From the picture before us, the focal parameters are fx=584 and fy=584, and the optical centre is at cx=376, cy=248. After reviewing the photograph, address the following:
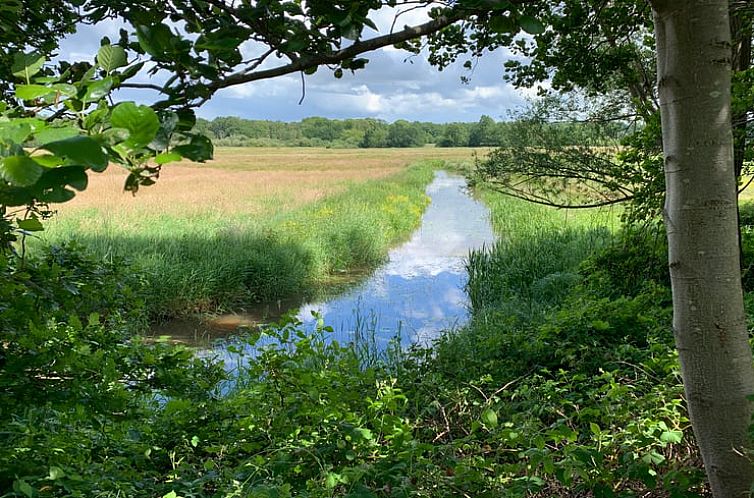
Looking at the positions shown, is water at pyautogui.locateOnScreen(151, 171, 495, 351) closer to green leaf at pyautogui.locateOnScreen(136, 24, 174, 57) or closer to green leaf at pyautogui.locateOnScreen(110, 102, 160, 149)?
green leaf at pyautogui.locateOnScreen(136, 24, 174, 57)

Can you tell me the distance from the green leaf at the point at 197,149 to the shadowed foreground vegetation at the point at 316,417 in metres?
1.28

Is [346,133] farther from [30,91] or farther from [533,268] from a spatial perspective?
[30,91]

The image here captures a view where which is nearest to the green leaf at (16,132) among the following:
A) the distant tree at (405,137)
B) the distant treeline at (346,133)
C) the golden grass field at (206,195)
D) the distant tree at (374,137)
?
the golden grass field at (206,195)

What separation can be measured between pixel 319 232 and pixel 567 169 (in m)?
7.87

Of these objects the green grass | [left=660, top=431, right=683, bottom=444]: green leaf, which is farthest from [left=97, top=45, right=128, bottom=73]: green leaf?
the green grass

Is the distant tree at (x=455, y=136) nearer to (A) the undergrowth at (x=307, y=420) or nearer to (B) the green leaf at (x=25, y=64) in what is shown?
(A) the undergrowth at (x=307, y=420)

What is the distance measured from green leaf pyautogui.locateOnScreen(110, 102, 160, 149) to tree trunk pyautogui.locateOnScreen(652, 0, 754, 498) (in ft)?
5.36

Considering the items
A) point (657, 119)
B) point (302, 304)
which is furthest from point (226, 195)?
point (657, 119)

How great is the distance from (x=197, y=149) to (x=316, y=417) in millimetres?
2201

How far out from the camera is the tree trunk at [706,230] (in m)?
1.73

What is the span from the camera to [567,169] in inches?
261

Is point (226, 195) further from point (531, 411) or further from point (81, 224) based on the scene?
point (531, 411)

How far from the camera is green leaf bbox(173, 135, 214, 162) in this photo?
30.1 inches

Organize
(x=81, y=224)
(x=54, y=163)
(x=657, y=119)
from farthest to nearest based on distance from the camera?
(x=81, y=224), (x=657, y=119), (x=54, y=163)
